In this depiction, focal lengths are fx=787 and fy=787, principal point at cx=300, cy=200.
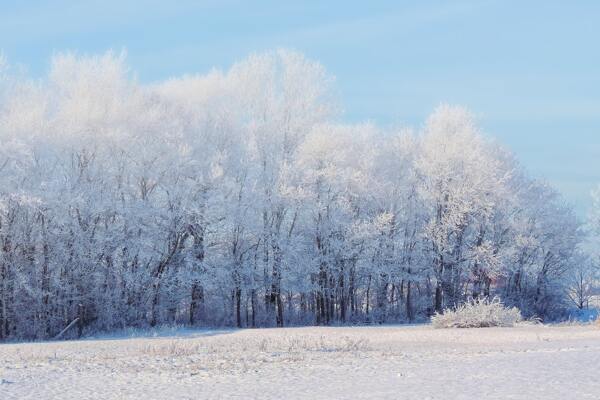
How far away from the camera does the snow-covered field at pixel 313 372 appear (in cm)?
1065

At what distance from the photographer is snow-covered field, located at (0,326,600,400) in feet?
34.9

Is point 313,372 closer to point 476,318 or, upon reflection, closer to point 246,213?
point 476,318

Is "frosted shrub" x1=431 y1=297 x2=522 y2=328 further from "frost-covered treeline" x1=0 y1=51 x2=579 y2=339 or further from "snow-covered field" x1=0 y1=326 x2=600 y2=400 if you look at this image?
"frost-covered treeline" x1=0 y1=51 x2=579 y2=339

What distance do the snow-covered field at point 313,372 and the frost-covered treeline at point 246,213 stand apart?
41.1 feet

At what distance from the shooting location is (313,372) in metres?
12.9

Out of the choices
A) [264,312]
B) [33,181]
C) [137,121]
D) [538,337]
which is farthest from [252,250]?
[538,337]

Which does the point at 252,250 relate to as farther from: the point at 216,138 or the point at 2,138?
the point at 2,138

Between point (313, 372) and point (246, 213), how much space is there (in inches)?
963

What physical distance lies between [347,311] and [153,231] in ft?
40.2

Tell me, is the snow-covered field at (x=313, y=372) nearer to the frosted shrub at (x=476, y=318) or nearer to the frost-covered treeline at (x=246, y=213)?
the frosted shrub at (x=476, y=318)

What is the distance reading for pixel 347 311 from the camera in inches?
1626

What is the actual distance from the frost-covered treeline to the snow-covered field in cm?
1252

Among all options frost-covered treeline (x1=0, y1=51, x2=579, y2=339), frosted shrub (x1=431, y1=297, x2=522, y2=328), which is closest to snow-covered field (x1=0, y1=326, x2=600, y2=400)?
frosted shrub (x1=431, y1=297, x2=522, y2=328)

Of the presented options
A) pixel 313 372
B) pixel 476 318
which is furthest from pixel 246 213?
pixel 313 372
